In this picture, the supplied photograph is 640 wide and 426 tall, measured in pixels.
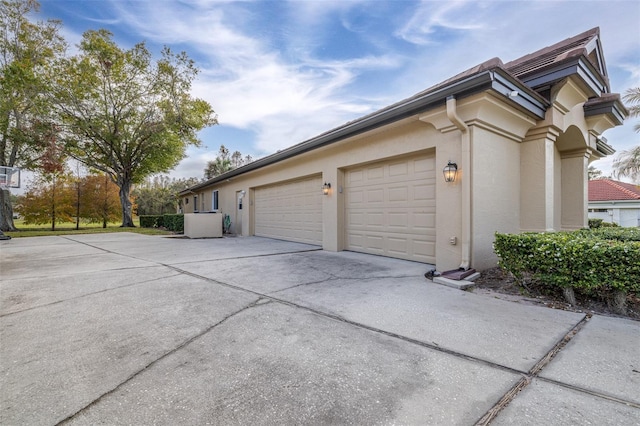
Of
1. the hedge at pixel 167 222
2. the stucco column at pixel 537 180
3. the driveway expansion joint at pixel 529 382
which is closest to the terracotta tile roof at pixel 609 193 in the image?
the stucco column at pixel 537 180

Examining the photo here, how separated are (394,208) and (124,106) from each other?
18179mm

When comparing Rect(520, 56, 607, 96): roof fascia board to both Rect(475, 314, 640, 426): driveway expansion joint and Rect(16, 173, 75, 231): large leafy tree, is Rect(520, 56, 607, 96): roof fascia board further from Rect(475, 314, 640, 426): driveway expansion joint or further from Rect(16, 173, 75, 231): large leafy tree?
Rect(16, 173, 75, 231): large leafy tree

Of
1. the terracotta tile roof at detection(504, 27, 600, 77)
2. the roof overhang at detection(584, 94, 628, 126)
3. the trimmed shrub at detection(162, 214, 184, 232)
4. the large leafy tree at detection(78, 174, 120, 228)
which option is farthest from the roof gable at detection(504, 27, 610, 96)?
the large leafy tree at detection(78, 174, 120, 228)

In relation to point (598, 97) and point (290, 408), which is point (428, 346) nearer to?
point (290, 408)

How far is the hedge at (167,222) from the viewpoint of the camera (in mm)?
14347

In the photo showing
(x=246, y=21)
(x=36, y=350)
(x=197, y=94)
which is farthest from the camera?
(x=197, y=94)

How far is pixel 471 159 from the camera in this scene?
452 cm

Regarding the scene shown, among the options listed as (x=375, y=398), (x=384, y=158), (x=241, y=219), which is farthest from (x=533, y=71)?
(x=241, y=219)

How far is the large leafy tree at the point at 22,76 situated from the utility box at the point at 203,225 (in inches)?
448

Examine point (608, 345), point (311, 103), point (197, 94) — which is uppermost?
point (197, 94)

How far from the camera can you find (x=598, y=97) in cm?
620

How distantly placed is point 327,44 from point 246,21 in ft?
8.01

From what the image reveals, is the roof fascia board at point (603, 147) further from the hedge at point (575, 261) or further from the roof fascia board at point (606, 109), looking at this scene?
the hedge at point (575, 261)

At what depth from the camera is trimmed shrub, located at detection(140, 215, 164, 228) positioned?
19.1 m
